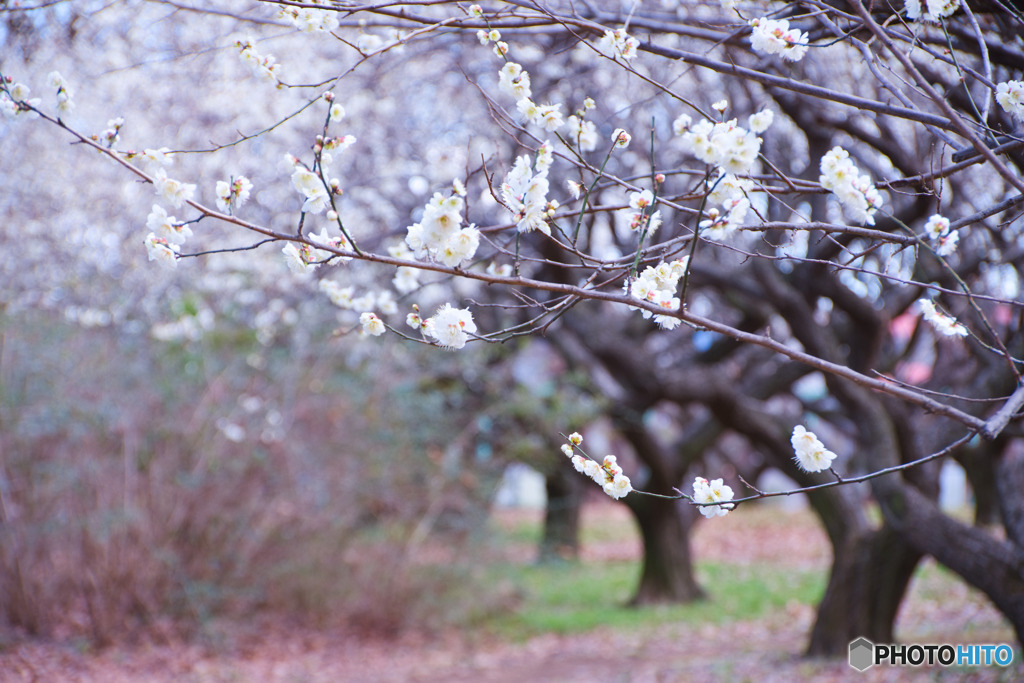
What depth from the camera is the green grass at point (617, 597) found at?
7809 millimetres

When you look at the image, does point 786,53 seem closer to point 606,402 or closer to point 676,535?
point 606,402

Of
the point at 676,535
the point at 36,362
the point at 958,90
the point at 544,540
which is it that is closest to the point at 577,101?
the point at 958,90

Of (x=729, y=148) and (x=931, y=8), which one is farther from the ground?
(x=931, y=8)

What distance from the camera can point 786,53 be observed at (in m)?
2.22

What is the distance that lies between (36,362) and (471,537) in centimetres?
382

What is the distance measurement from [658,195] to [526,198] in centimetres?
44

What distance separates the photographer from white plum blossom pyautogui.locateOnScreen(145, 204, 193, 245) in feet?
6.72

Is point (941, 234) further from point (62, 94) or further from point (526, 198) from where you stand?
point (62, 94)

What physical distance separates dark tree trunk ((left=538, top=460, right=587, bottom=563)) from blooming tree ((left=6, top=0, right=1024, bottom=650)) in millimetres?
2824

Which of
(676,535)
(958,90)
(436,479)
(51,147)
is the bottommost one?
(676,535)

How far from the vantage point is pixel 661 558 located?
28.8ft

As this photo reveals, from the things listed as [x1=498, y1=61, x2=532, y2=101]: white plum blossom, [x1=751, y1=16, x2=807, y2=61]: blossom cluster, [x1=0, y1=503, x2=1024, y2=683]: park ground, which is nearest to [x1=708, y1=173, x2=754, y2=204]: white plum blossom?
[x1=751, y1=16, x2=807, y2=61]: blossom cluster

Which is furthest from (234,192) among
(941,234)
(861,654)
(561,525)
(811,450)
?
(561,525)

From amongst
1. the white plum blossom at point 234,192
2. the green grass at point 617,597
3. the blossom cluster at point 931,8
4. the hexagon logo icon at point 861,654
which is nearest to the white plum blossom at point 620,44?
the blossom cluster at point 931,8
